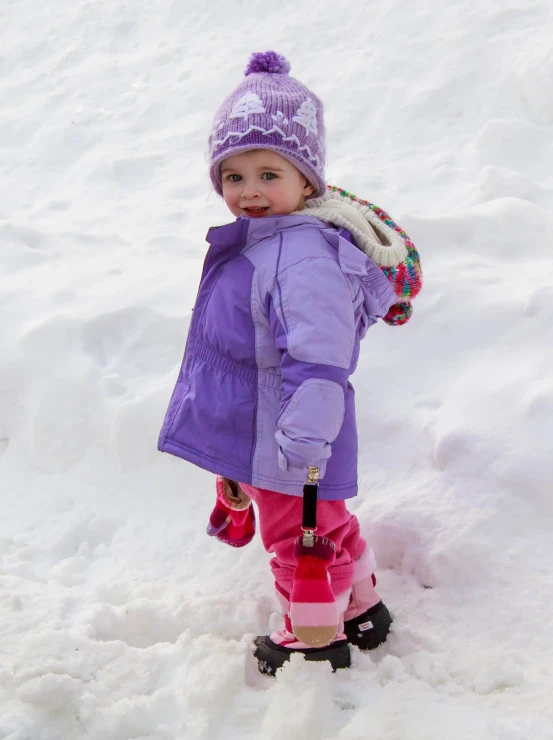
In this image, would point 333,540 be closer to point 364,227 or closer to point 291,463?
point 291,463

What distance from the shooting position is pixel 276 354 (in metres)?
1.95

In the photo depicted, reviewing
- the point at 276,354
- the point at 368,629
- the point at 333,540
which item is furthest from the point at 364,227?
the point at 368,629

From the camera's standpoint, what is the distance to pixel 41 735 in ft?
6.05

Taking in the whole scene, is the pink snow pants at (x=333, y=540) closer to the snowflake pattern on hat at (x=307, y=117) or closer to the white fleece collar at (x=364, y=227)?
the white fleece collar at (x=364, y=227)

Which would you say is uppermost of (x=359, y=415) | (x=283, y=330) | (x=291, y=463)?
(x=283, y=330)

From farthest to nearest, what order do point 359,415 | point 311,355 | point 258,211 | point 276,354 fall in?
point 359,415, point 258,211, point 276,354, point 311,355

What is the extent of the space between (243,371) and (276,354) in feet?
0.35

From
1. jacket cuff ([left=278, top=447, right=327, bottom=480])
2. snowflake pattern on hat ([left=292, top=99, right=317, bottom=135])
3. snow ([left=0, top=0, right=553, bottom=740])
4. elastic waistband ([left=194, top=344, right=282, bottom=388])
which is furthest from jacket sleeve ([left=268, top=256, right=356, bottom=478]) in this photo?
→ snow ([left=0, top=0, right=553, bottom=740])

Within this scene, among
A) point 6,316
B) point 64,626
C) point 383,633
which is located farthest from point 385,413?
point 6,316

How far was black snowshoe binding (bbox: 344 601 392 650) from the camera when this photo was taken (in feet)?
7.24

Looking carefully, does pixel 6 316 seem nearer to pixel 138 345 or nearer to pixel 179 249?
pixel 138 345

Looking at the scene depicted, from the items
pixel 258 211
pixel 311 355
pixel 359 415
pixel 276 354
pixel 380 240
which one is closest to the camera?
pixel 311 355

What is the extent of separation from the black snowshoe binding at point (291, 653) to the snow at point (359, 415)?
0.04 metres

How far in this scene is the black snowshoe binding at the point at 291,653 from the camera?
6.87 ft
